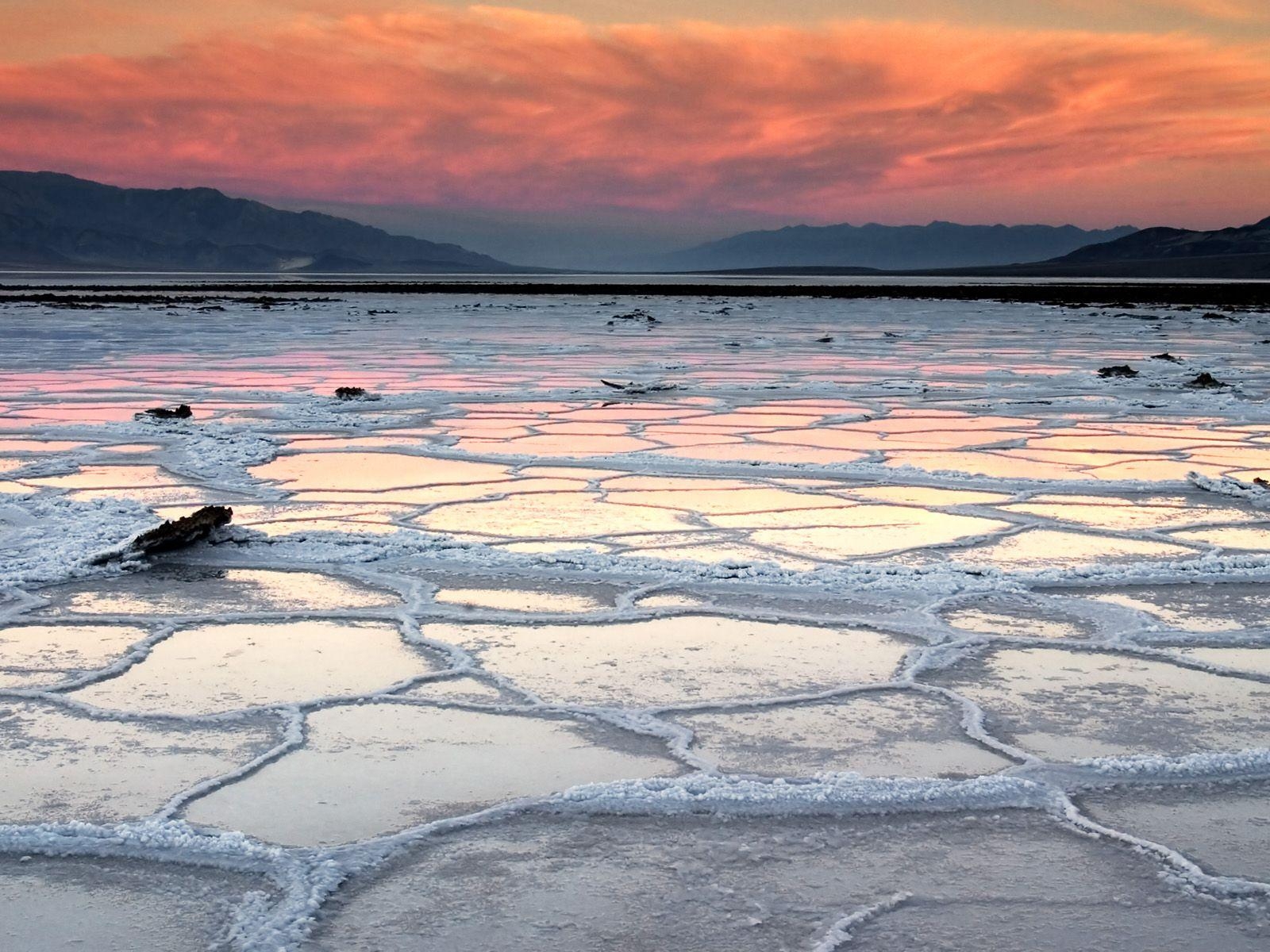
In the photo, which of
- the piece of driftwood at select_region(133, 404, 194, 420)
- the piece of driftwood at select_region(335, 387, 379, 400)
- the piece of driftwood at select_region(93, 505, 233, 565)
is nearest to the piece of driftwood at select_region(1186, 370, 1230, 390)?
the piece of driftwood at select_region(335, 387, 379, 400)

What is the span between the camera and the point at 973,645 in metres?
3.69

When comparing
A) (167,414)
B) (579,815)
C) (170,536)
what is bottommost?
(579,815)

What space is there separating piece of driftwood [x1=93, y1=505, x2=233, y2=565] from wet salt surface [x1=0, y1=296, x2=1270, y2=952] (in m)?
0.11

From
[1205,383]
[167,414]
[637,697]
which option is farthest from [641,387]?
[637,697]

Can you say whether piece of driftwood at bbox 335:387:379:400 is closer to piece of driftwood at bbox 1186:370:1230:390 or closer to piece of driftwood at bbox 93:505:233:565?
piece of driftwood at bbox 93:505:233:565

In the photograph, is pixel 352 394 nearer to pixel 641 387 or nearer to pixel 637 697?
pixel 641 387

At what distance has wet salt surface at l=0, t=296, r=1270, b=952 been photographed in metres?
2.19

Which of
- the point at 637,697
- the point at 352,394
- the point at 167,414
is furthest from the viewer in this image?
the point at 352,394

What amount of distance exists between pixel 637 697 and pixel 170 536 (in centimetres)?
238

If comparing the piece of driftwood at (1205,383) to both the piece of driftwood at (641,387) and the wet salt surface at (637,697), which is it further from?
the piece of driftwood at (641,387)

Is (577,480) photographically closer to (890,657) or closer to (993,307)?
(890,657)

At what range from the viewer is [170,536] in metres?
4.81

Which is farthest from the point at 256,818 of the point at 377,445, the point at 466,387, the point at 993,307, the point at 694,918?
the point at 993,307

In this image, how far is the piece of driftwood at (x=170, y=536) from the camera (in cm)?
469
